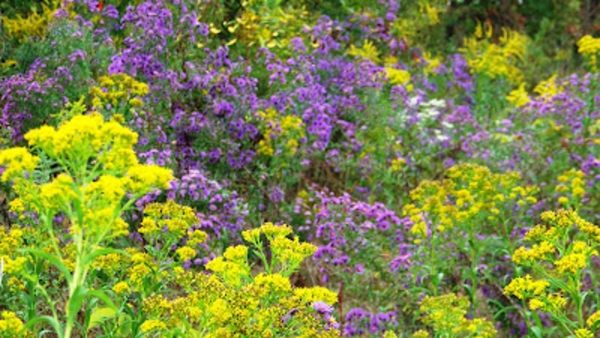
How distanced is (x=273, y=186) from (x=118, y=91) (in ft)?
4.17

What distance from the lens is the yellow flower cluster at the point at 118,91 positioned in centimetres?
382

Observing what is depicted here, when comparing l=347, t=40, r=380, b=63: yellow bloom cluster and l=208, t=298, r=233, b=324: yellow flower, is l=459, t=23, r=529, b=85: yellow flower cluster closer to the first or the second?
l=347, t=40, r=380, b=63: yellow bloom cluster

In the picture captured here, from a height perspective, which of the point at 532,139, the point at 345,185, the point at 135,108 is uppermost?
the point at 135,108

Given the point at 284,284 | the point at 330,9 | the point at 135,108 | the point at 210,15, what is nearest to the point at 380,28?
the point at 330,9

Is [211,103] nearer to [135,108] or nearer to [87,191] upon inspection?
[135,108]

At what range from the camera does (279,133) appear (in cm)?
480

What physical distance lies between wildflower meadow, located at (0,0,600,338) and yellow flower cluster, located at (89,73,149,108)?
1cm

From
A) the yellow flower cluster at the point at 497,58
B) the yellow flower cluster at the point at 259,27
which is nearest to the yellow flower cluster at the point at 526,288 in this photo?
the yellow flower cluster at the point at 259,27

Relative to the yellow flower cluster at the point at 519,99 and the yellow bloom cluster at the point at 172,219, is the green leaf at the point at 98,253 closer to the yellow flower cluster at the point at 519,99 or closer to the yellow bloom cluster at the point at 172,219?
the yellow bloom cluster at the point at 172,219

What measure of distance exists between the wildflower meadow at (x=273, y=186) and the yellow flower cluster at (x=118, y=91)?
14 mm

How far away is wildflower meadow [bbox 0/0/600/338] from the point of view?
2.27 metres

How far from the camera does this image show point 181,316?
7.34 ft

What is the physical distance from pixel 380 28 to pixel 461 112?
1121 mm

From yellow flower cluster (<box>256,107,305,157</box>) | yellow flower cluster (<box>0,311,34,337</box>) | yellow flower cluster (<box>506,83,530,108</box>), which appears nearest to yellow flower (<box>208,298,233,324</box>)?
yellow flower cluster (<box>0,311,34,337</box>)
